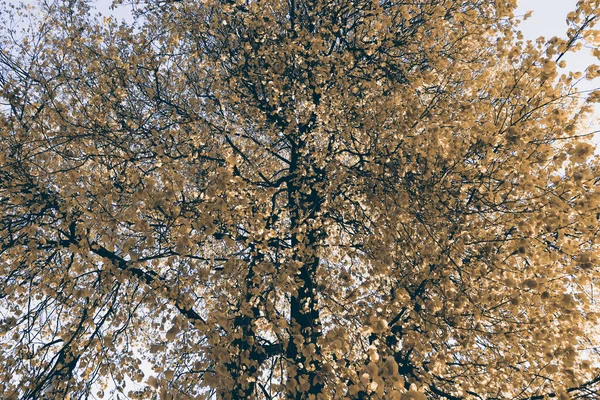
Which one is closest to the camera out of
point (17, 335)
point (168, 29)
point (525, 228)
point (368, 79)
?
point (525, 228)

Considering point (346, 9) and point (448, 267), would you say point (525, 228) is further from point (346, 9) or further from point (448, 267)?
point (346, 9)

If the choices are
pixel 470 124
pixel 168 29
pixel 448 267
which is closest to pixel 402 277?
Result: pixel 448 267

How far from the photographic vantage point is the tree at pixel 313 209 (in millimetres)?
4805

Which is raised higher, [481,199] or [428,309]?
[481,199]

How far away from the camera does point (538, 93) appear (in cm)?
521

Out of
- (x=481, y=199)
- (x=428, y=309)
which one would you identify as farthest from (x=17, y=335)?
(x=481, y=199)

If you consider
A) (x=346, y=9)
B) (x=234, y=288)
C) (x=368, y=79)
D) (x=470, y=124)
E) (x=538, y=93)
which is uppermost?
(x=346, y=9)

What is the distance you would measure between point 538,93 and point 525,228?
2099mm

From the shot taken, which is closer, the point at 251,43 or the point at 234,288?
the point at 234,288

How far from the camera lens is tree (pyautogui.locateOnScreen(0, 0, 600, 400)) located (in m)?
4.80

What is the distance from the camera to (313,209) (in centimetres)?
718

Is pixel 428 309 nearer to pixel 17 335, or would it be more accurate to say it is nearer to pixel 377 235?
pixel 377 235

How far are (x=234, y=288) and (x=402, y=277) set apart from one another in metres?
2.68

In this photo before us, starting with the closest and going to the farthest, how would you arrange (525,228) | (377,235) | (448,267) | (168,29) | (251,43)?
(525,228) → (448,267) → (377,235) → (251,43) → (168,29)
